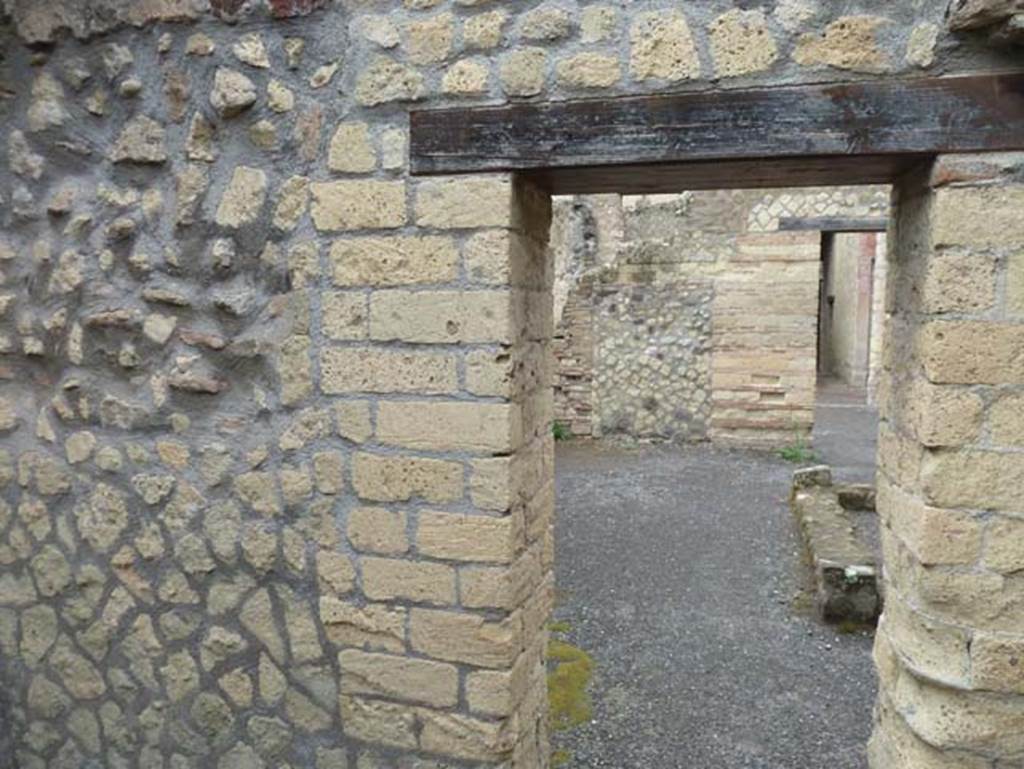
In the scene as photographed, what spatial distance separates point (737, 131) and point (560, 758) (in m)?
2.79

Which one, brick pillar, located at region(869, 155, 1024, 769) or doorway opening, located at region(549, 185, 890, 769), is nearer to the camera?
brick pillar, located at region(869, 155, 1024, 769)

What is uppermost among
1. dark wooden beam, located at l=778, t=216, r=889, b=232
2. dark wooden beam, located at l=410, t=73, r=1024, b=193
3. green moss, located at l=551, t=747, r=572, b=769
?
dark wooden beam, located at l=778, t=216, r=889, b=232

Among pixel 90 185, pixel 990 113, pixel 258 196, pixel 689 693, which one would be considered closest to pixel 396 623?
pixel 258 196

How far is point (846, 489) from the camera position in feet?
23.1

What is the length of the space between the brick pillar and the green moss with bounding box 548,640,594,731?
80.3 inches

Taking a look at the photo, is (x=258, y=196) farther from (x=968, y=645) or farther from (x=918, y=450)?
(x=968, y=645)

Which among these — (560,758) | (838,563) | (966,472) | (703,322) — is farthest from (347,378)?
(703,322)

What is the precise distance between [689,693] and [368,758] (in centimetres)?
214

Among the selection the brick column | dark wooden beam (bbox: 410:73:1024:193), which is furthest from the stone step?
dark wooden beam (bbox: 410:73:1024:193)

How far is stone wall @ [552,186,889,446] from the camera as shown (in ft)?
30.7

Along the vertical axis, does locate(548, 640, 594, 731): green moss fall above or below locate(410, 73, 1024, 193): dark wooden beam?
below

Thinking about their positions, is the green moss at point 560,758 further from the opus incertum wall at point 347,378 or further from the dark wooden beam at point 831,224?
the dark wooden beam at point 831,224

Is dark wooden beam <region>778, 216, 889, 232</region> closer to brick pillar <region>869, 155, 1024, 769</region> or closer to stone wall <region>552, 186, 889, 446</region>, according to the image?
stone wall <region>552, 186, 889, 446</region>

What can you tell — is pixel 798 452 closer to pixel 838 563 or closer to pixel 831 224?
pixel 831 224
